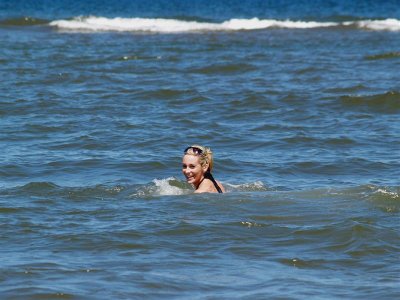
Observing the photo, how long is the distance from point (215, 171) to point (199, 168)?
1707mm

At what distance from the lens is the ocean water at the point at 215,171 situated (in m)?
7.86

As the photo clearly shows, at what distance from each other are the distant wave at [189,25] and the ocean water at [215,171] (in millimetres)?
5747

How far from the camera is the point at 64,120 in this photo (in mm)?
15109

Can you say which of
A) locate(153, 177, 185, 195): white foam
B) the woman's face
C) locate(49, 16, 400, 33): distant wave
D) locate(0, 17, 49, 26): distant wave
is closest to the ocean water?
locate(153, 177, 185, 195): white foam

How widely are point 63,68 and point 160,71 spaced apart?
1.90 m

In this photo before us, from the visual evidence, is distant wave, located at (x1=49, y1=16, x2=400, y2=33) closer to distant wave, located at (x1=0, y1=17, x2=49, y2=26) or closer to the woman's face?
distant wave, located at (x1=0, y1=17, x2=49, y2=26)

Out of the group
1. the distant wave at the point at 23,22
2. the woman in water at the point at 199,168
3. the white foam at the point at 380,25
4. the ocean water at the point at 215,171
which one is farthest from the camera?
the distant wave at the point at 23,22

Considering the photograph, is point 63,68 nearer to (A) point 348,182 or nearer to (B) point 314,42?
(B) point 314,42

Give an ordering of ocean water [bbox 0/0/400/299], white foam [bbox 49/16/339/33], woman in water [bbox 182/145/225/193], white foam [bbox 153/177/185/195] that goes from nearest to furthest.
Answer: ocean water [bbox 0/0/400/299]
woman in water [bbox 182/145/225/193]
white foam [bbox 153/177/185/195]
white foam [bbox 49/16/339/33]

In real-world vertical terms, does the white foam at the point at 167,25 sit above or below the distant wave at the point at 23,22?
below

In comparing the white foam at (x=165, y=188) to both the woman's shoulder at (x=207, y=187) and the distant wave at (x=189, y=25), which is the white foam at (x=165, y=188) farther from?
the distant wave at (x=189, y=25)

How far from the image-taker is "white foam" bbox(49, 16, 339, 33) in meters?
32.5

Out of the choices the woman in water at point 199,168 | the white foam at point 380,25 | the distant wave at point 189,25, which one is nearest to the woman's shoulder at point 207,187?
the woman in water at point 199,168

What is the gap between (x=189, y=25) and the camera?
33688mm
